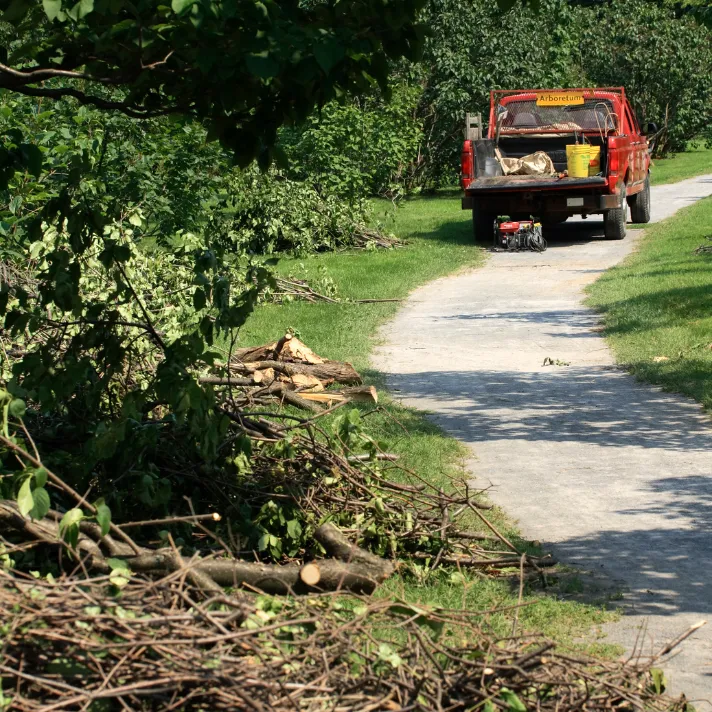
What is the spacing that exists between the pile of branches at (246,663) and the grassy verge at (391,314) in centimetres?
39

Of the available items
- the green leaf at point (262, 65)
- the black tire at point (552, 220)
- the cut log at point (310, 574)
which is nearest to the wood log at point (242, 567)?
the cut log at point (310, 574)

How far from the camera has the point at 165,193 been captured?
44.3 feet

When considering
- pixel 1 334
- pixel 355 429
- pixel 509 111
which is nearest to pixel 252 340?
pixel 1 334

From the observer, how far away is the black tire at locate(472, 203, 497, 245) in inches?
774

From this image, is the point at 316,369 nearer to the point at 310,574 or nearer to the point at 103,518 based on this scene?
the point at 310,574

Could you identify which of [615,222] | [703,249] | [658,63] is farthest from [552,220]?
[658,63]

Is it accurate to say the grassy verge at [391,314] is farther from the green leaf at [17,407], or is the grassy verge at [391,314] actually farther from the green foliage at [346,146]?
the green leaf at [17,407]

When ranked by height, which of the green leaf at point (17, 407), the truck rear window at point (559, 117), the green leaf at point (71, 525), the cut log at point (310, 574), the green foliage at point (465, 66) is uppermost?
the green foliage at point (465, 66)

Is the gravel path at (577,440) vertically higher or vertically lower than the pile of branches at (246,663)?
lower

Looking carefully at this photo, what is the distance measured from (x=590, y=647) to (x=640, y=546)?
4.41ft

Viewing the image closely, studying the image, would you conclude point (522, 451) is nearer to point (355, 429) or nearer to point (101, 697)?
point (355, 429)

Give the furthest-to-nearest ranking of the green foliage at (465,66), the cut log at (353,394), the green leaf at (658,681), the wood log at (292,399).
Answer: the green foliage at (465,66) → the cut log at (353,394) → the wood log at (292,399) → the green leaf at (658,681)

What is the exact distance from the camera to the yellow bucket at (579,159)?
18719mm

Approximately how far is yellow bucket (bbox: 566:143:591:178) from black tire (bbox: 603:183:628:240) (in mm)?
770
